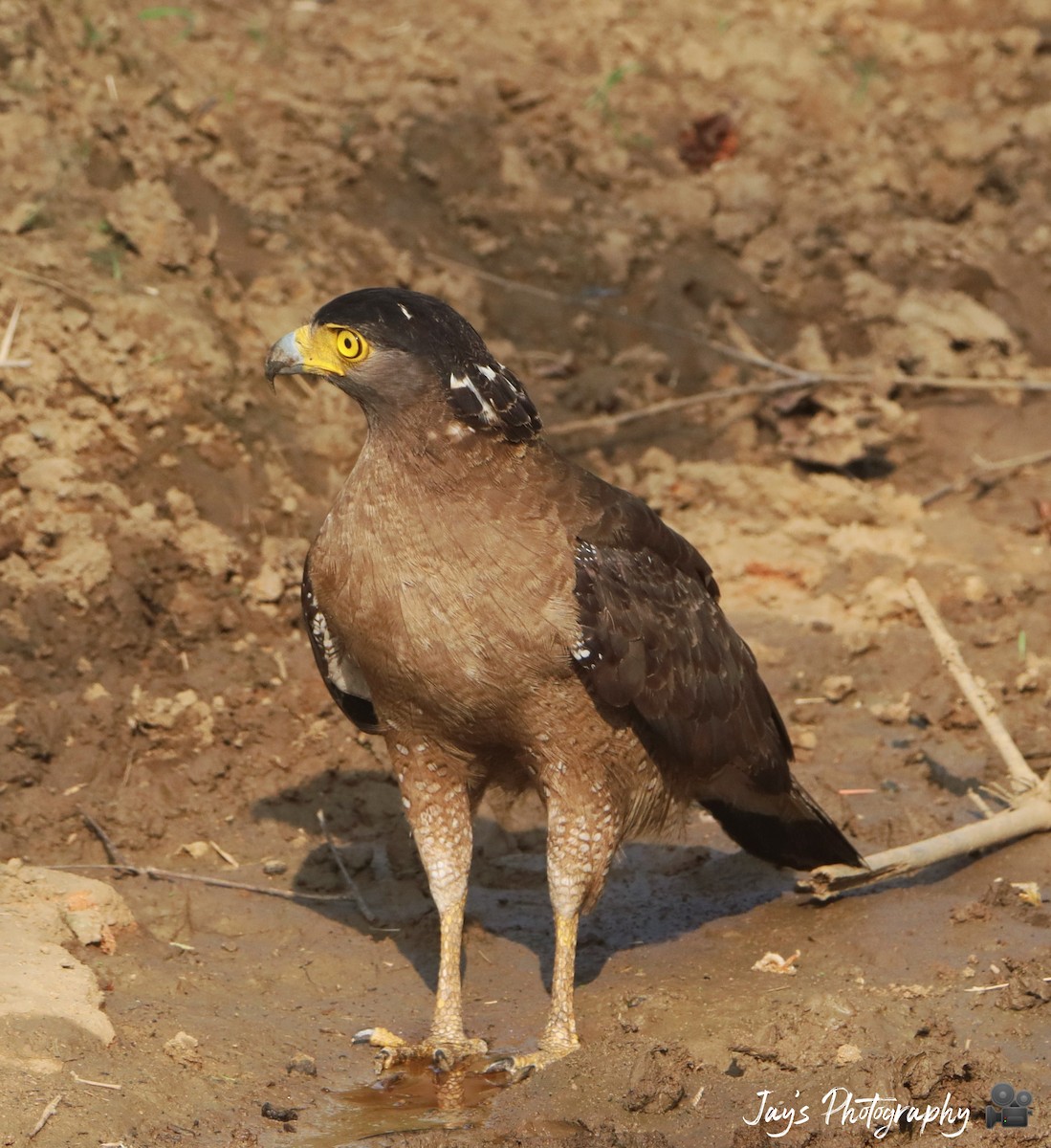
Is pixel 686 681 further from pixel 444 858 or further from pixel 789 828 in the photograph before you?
pixel 444 858

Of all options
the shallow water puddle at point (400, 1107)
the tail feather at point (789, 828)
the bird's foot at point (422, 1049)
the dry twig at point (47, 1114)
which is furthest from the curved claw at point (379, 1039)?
the tail feather at point (789, 828)

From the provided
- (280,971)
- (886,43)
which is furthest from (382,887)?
(886,43)

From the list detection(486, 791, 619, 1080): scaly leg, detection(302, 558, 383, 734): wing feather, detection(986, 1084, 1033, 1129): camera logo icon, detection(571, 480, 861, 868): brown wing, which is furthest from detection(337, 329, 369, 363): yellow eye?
detection(986, 1084, 1033, 1129): camera logo icon

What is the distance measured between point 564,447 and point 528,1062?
13.8ft

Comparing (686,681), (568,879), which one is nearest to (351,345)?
(686,681)

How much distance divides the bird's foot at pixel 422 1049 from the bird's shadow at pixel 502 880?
0.59 meters

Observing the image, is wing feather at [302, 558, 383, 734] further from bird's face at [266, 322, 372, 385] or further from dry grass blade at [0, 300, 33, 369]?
dry grass blade at [0, 300, 33, 369]

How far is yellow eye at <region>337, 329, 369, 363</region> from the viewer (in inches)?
196

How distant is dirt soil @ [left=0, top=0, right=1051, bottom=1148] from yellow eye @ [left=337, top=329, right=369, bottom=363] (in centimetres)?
204

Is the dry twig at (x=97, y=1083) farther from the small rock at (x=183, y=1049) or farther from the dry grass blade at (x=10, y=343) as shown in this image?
the dry grass blade at (x=10, y=343)

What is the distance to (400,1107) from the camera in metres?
4.89

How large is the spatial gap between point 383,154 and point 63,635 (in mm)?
3819

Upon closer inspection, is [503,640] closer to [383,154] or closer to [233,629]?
[233,629]

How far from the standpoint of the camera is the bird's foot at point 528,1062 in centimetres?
499
